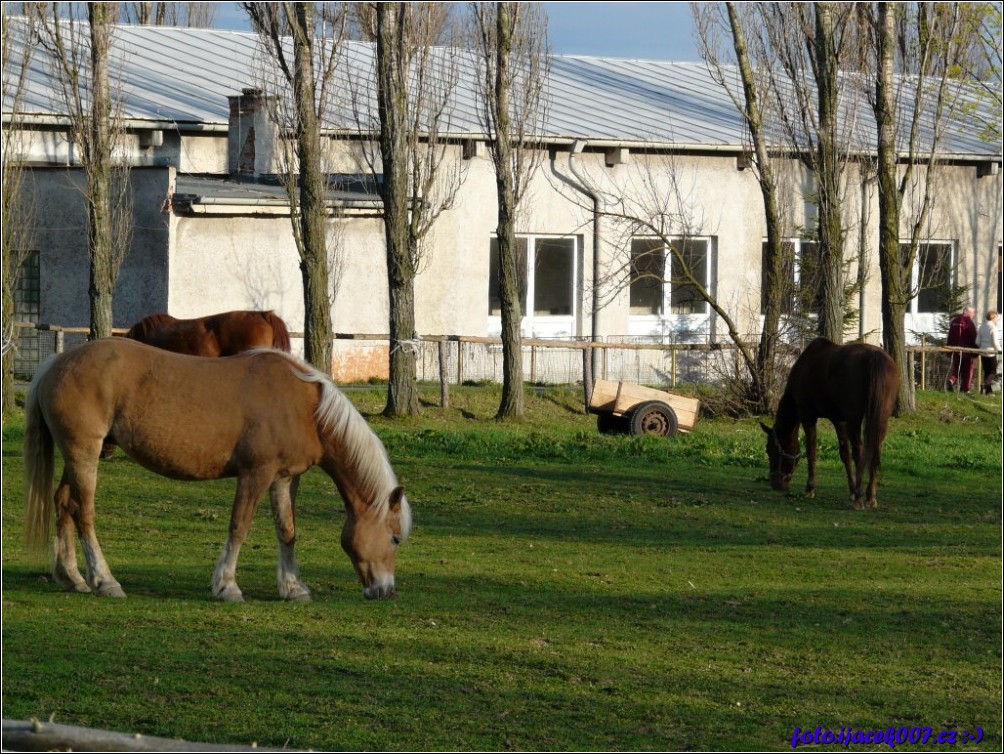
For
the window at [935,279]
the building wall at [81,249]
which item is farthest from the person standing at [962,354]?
the building wall at [81,249]

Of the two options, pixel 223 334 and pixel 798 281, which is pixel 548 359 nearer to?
pixel 798 281

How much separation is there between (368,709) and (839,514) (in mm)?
9154

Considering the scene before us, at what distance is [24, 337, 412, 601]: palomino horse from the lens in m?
9.11

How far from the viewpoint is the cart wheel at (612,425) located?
20.8 m

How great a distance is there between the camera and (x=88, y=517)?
9.22m

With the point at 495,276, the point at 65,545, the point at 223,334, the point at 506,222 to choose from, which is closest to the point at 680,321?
the point at 495,276

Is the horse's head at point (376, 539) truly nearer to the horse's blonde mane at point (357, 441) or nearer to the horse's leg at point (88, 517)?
the horse's blonde mane at point (357, 441)

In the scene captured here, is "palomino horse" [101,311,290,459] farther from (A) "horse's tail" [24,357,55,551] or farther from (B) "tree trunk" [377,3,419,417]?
(B) "tree trunk" [377,3,419,417]

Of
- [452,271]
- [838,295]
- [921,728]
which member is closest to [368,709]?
[921,728]

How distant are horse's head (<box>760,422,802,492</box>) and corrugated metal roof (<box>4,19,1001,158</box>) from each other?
10941mm

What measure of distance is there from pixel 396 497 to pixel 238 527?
103 centimetres

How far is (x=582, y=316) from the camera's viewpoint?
28500 mm

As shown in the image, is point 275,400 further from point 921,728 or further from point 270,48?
point 270,48

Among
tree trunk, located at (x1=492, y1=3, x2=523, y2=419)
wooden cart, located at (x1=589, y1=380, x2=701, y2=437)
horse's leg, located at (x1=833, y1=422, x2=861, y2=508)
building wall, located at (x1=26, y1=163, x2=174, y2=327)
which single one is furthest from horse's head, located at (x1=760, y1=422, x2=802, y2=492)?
building wall, located at (x1=26, y1=163, x2=174, y2=327)
